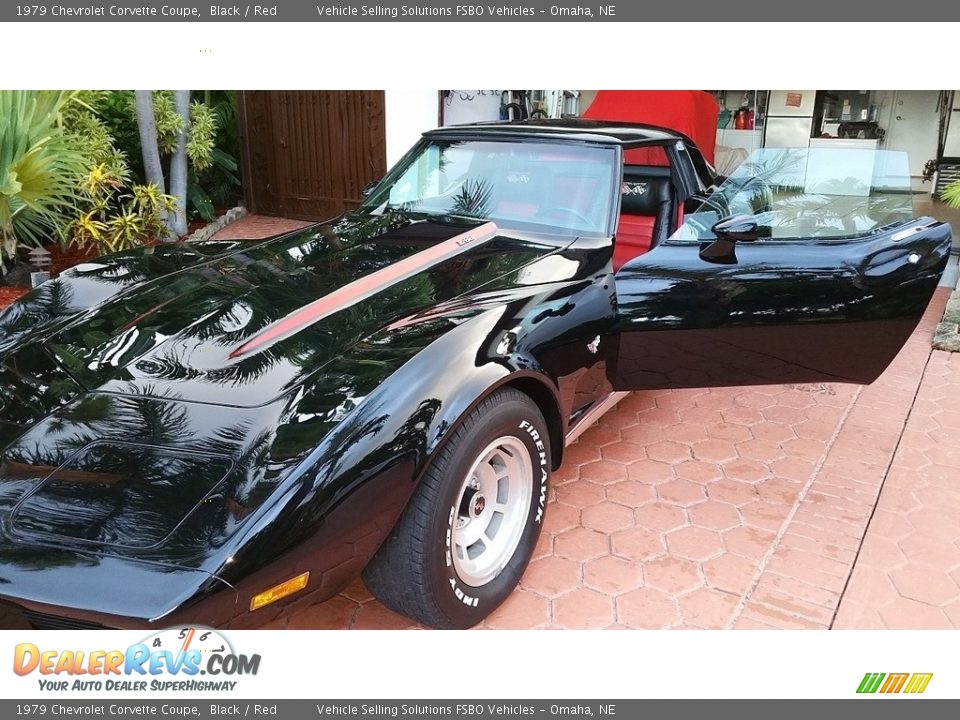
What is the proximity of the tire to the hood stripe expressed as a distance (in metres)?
0.66

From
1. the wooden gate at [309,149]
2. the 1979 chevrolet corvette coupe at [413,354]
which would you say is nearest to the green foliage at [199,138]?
the wooden gate at [309,149]

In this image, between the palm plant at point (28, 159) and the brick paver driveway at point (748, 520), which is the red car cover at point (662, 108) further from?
the palm plant at point (28, 159)

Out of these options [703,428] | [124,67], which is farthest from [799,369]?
[124,67]

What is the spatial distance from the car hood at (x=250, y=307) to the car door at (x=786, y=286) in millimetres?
571

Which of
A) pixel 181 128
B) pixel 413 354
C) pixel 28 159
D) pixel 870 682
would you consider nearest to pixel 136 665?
pixel 413 354

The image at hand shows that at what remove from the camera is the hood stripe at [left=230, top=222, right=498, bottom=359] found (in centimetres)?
234

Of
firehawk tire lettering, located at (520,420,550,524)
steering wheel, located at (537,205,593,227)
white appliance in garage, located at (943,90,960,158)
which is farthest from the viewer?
white appliance in garage, located at (943,90,960,158)

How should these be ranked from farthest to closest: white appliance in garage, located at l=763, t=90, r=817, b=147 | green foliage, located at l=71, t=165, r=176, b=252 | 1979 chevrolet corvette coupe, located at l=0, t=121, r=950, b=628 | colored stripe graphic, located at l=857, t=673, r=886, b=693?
white appliance in garage, located at l=763, t=90, r=817, b=147
green foliage, located at l=71, t=165, r=176, b=252
colored stripe graphic, located at l=857, t=673, r=886, b=693
1979 chevrolet corvette coupe, located at l=0, t=121, r=950, b=628

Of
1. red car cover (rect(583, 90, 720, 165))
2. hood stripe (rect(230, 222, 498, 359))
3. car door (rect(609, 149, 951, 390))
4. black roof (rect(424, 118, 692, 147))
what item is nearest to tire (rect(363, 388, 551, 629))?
hood stripe (rect(230, 222, 498, 359))

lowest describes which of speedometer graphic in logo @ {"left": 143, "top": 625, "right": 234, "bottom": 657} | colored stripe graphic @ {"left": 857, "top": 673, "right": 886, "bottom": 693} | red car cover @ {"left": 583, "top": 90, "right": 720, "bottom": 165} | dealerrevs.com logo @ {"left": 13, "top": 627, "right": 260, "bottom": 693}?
colored stripe graphic @ {"left": 857, "top": 673, "right": 886, "bottom": 693}

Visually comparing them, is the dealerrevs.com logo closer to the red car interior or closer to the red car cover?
the red car interior

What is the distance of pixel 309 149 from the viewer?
888cm

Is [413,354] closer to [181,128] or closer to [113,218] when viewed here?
[113,218]

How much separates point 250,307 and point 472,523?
1.09 m
